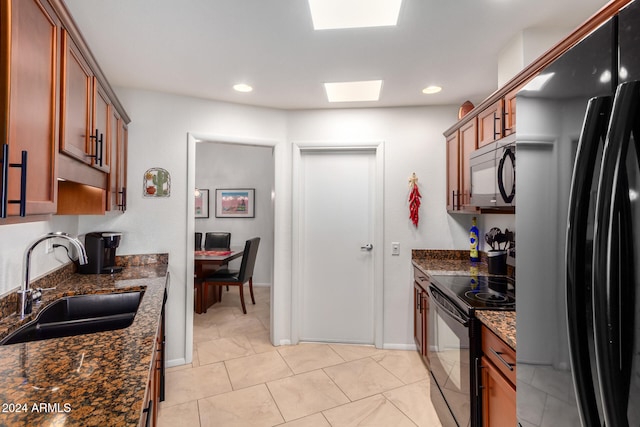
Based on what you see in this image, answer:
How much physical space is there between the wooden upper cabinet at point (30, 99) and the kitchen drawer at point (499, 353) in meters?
1.73

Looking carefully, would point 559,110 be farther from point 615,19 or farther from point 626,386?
point 626,386

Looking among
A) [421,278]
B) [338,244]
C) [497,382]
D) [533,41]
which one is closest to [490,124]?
[533,41]

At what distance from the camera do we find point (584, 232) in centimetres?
58

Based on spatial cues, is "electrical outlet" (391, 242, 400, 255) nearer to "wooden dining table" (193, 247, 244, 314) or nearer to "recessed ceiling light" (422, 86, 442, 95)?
"recessed ceiling light" (422, 86, 442, 95)

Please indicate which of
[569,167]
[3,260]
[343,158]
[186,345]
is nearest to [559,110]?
[569,167]

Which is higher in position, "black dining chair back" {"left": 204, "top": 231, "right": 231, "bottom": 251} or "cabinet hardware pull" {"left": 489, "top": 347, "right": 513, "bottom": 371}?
"black dining chair back" {"left": 204, "top": 231, "right": 231, "bottom": 251}

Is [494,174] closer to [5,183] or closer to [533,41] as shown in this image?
[533,41]

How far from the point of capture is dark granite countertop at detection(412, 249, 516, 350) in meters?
1.36

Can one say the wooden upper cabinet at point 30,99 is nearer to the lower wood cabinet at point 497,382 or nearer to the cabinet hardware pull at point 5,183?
the cabinet hardware pull at point 5,183

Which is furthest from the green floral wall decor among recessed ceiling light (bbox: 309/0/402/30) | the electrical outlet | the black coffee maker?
the electrical outlet

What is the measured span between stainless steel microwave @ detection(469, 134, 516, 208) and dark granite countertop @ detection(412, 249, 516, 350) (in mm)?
600

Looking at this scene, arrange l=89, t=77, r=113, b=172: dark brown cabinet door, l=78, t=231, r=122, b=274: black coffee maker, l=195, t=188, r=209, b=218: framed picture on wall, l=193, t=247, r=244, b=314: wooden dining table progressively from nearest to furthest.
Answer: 1. l=89, t=77, r=113, b=172: dark brown cabinet door
2. l=78, t=231, r=122, b=274: black coffee maker
3. l=193, t=247, r=244, b=314: wooden dining table
4. l=195, t=188, r=209, b=218: framed picture on wall

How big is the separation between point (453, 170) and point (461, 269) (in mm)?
881

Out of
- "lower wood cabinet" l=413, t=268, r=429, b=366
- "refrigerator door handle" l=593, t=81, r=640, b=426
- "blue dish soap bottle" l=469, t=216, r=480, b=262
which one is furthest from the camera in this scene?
"blue dish soap bottle" l=469, t=216, r=480, b=262
